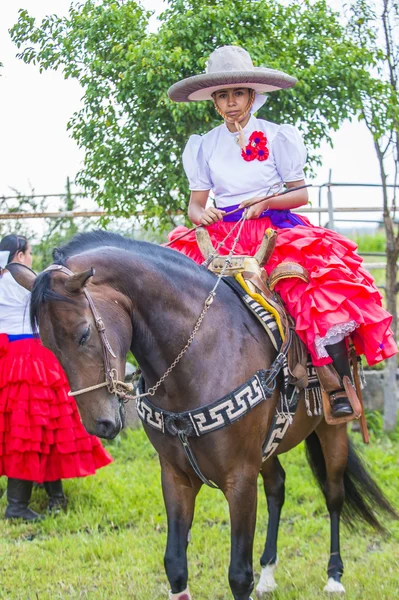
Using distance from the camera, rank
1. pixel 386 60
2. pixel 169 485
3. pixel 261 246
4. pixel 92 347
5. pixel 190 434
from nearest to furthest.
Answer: pixel 92 347, pixel 190 434, pixel 169 485, pixel 261 246, pixel 386 60

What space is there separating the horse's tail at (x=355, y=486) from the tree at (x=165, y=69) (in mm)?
2372

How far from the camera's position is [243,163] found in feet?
13.2

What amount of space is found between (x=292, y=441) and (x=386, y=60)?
4406 mm

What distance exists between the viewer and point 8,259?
19.5 feet

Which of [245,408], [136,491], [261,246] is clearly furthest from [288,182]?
[136,491]

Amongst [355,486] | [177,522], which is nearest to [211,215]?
[177,522]

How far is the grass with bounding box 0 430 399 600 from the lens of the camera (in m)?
4.49

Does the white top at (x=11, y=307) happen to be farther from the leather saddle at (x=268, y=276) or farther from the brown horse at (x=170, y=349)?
the brown horse at (x=170, y=349)

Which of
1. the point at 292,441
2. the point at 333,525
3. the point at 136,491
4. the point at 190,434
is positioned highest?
the point at 190,434

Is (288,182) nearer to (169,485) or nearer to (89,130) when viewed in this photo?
(169,485)

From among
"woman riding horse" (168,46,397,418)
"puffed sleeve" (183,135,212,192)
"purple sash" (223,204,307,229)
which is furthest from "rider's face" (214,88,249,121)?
"purple sash" (223,204,307,229)

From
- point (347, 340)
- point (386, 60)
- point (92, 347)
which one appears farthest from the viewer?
point (386, 60)

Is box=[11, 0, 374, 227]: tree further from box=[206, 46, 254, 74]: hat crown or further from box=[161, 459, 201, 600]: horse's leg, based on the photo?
box=[161, 459, 201, 600]: horse's leg

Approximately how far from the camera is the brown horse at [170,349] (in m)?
Result: 2.89
